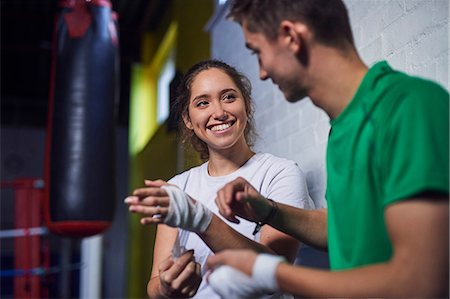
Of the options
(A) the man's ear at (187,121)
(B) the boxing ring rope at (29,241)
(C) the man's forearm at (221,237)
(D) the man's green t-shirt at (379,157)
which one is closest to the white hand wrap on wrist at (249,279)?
(D) the man's green t-shirt at (379,157)

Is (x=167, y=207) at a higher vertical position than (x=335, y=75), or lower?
lower

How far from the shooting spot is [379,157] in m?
0.87

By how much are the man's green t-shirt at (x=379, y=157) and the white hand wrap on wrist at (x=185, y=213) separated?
0.25 metres

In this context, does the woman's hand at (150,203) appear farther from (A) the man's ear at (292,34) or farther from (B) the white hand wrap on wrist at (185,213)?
(A) the man's ear at (292,34)

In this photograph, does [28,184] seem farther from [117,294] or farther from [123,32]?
[117,294]

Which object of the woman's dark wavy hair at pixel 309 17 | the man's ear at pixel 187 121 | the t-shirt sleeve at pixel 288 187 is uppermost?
the woman's dark wavy hair at pixel 309 17

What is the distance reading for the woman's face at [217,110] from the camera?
4.82 feet

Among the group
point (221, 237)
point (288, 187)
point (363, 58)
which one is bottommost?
point (221, 237)

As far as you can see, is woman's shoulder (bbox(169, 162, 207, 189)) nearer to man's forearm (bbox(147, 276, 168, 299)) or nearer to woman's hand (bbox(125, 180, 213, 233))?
man's forearm (bbox(147, 276, 168, 299))

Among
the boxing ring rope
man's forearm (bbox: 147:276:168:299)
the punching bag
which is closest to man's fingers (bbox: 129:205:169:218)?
man's forearm (bbox: 147:276:168:299)

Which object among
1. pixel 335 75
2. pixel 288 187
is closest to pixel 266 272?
pixel 335 75

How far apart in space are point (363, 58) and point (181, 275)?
884 mm

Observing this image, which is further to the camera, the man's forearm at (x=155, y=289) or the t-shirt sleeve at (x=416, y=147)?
the man's forearm at (x=155, y=289)

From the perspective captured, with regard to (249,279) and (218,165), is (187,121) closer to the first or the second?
(218,165)
